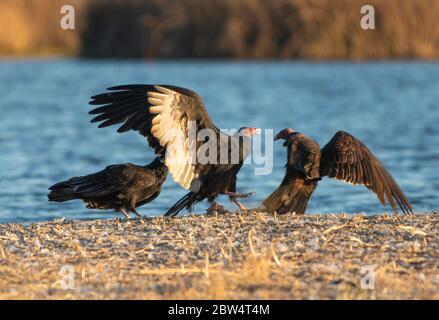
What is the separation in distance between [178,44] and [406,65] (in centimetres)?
999

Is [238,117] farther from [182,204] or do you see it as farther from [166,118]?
[166,118]

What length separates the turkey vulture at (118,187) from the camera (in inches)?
377

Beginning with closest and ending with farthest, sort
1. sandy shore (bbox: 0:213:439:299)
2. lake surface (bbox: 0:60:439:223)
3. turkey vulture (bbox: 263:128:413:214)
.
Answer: sandy shore (bbox: 0:213:439:299) → turkey vulture (bbox: 263:128:413:214) → lake surface (bbox: 0:60:439:223)

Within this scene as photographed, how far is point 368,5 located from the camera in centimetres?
3550

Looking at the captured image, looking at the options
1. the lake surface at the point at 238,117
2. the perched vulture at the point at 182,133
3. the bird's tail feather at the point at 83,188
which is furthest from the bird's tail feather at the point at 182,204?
the lake surface at the point at 238,117

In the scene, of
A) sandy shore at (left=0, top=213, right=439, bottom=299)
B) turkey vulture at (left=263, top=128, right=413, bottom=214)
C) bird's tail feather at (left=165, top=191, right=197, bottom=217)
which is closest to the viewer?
sandy shore at (left=0, top=213, right=439, bottom=299)

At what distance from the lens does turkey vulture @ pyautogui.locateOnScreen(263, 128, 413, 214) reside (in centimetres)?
968

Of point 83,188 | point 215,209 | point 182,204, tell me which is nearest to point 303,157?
point 215,209

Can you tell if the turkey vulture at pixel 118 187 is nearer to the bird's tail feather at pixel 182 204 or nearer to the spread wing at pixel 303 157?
the bird's tail feather at pixel 182 204

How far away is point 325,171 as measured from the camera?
9.67 m

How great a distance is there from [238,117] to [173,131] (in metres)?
18.0

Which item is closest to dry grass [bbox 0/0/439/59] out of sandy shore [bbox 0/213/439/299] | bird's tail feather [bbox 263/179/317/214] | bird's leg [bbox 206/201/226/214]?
bird's tail feather [bbox 263/179/317/214]

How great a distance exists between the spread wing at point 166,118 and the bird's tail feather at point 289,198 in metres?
0.82

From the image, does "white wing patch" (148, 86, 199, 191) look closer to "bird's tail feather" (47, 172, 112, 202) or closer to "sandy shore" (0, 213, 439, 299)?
"sandy shore" (0, 213, 439, 299)
